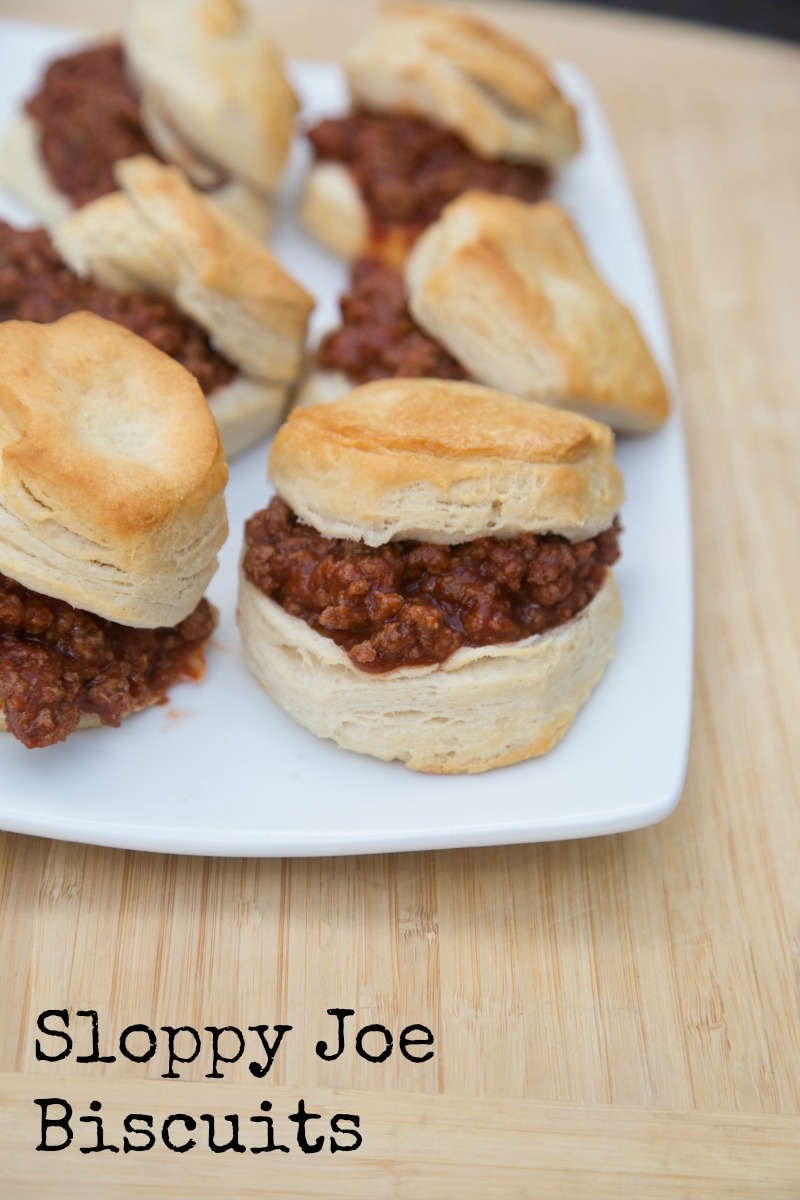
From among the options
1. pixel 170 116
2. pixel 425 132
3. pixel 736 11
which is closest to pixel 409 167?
pixel 425 132

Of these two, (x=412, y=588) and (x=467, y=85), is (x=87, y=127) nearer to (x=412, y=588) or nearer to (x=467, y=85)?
(x=467, y=85)

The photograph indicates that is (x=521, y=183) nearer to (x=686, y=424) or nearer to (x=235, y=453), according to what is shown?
(x=686, y=424)

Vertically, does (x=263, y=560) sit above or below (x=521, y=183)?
below

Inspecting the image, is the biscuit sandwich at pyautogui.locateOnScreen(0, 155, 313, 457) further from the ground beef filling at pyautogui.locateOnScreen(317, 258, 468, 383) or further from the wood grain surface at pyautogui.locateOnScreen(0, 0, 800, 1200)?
the wood grain surface at pyautogui.locateOnScreen(0, 0, 800, 1200)

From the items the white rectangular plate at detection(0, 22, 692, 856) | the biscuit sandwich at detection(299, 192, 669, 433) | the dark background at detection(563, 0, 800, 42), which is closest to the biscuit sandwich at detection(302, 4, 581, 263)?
the biscuit sandwich at detection(299, 192, 669, 433)

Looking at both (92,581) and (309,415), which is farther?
(309,415)

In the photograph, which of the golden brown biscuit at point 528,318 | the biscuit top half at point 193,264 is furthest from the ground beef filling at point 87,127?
the golden brown biscuit at point 528,318

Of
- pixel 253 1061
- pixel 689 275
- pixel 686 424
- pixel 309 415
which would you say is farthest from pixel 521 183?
pixel 253 1061
